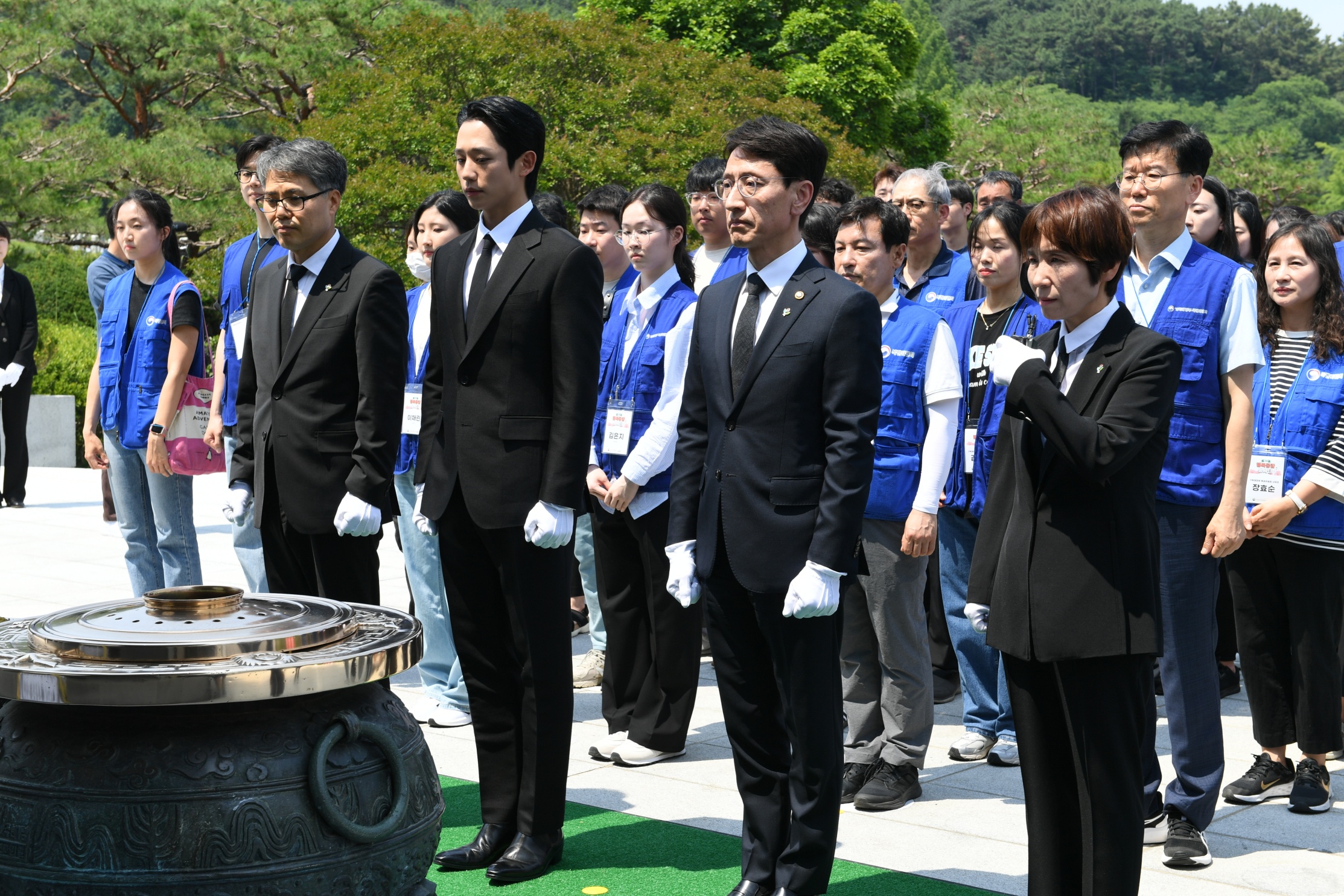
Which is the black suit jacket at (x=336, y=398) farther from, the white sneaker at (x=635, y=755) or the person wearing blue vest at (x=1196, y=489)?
the person wearing blue vest at (x=1196, y=489)

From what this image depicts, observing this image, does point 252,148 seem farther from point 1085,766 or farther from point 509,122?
point 1085,766

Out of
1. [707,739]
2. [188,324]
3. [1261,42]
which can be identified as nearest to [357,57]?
[188,324]

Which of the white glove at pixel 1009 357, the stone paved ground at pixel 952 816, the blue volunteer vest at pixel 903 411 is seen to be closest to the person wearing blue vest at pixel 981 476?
the stone paved ground at pixel 952 816

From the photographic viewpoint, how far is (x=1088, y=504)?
3096mm

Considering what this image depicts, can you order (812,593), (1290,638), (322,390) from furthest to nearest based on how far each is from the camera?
(1290,638) → (322,390) → (812,593)

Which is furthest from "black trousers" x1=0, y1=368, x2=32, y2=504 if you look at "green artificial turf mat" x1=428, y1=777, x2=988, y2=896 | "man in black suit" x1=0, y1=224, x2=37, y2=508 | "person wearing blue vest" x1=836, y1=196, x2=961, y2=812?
"person wearing blue vest" x1=836, y1=196, x2=961, y2=812

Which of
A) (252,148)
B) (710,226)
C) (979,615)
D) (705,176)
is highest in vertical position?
(252,148)

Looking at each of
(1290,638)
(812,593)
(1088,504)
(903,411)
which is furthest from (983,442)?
(1088,504)

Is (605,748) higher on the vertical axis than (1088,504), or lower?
lower

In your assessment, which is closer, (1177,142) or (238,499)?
(1177,142)

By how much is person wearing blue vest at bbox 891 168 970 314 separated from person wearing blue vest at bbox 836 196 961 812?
3.50 feet

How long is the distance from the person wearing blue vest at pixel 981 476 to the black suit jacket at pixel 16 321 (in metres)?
8.72

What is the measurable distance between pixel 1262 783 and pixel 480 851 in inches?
106

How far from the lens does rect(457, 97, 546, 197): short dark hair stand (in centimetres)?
394
